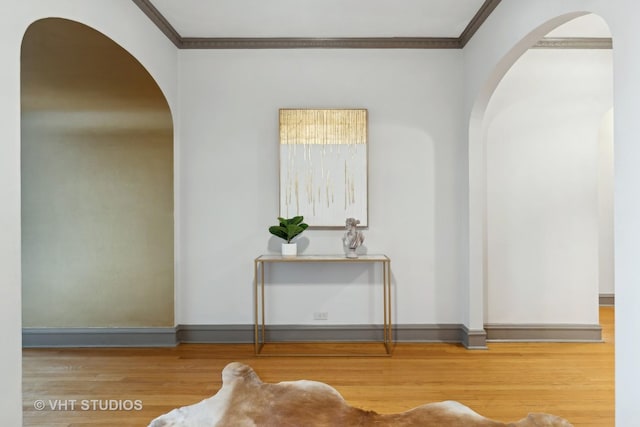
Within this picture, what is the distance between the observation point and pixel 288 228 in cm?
368

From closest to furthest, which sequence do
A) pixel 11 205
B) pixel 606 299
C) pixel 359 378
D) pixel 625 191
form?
pixel 625 191 → pixel 11 205 → pixel 359 378 → pixel 606 299

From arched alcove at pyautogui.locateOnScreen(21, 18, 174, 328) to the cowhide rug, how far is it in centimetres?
151

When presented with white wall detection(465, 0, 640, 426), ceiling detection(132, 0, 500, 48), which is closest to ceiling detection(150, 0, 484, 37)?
ceiling detection(132, 0, 500, 48)

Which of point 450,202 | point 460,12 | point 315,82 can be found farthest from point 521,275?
point 315,82

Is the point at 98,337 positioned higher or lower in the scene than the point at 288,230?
lower

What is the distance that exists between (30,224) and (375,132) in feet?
10.4

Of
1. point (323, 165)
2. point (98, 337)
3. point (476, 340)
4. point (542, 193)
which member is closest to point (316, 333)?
point (476, 340)

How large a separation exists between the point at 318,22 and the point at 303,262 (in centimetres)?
205

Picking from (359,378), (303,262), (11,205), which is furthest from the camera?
(303,262)

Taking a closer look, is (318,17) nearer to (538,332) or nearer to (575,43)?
(575,43)

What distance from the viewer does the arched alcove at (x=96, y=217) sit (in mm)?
3697

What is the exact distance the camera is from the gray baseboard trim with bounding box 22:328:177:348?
372cm

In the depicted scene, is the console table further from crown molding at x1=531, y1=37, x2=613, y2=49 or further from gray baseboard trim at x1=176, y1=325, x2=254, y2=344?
crown molding at x1=531, y1=37, x2=613, y2=49

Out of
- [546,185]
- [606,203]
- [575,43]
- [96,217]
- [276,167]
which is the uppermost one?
[575,43]
